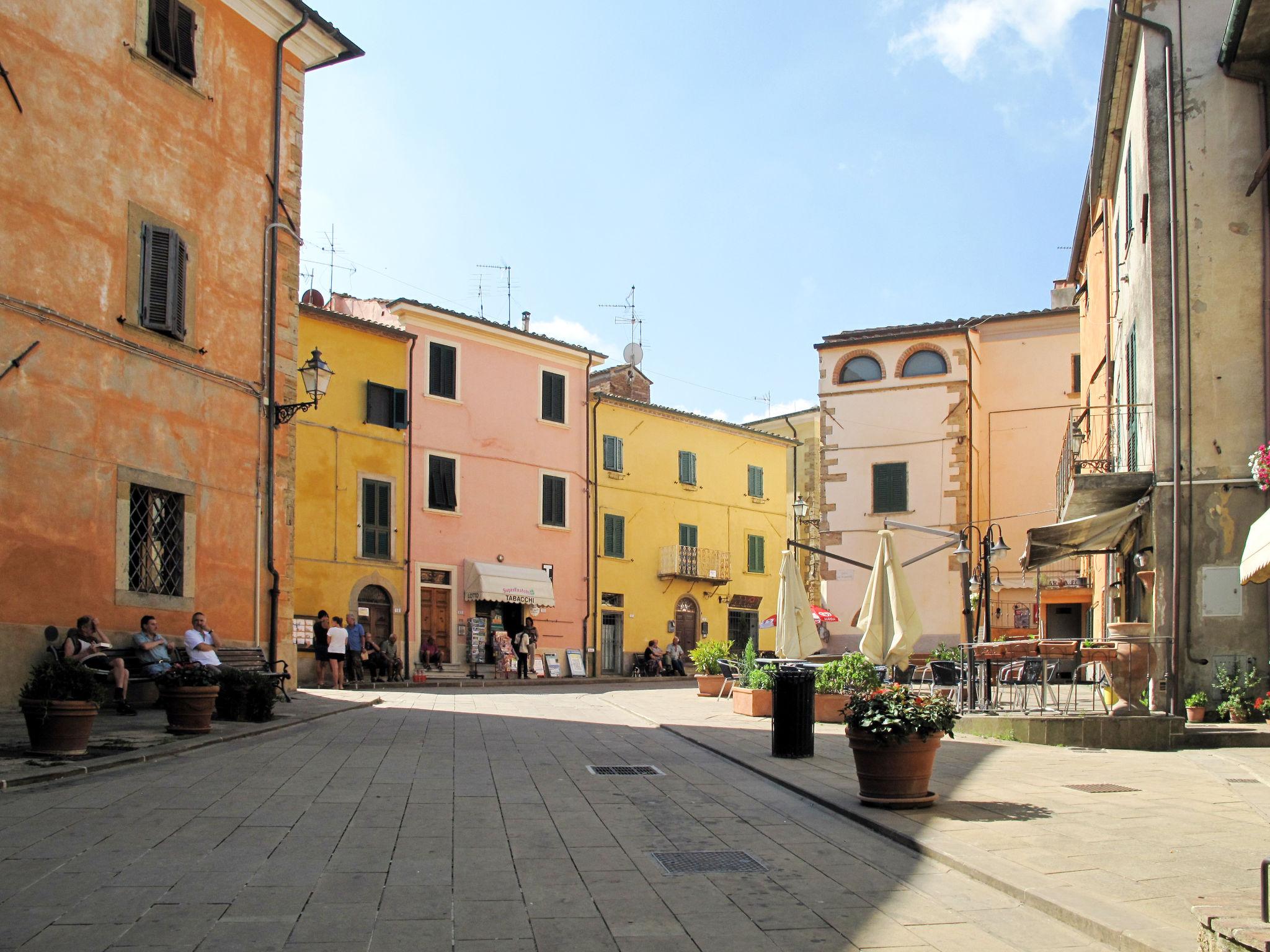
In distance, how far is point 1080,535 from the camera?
1670 cm

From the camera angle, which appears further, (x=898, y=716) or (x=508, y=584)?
(x=508, y=584)

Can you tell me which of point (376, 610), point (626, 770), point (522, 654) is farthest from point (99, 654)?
point (522, 654)

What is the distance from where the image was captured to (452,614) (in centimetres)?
3347

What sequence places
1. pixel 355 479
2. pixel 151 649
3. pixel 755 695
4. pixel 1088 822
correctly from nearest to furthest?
pixel 1088 822 → pixel 151 649 → pixel 755 695 → pixel 355 479

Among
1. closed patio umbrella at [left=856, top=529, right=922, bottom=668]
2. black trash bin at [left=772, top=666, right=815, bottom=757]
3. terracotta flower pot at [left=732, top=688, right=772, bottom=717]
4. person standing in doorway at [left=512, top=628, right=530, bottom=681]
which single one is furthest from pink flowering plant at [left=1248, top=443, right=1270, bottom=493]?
person standing in doorway at [left=512, top=628, right=530, bottom=681]

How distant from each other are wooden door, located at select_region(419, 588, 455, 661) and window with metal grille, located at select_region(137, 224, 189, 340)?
17.2m

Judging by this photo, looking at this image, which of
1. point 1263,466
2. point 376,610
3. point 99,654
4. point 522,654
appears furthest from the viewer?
point 522,654

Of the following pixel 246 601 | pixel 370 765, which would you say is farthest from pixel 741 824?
pixel 246 601

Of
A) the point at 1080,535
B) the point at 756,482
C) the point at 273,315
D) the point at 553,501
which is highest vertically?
the point at 273,315

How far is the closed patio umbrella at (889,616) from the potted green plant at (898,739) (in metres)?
5.83

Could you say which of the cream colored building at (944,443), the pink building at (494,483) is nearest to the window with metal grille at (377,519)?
the pink building at (494,483)

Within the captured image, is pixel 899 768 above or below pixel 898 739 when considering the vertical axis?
below

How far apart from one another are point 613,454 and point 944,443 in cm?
1084

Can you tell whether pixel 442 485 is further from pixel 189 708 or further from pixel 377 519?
pixel 189 708
